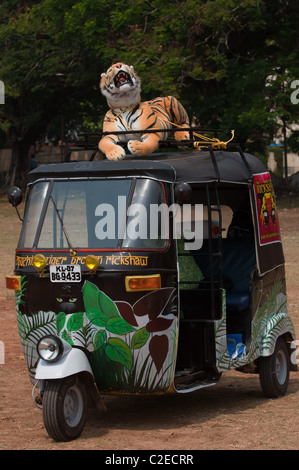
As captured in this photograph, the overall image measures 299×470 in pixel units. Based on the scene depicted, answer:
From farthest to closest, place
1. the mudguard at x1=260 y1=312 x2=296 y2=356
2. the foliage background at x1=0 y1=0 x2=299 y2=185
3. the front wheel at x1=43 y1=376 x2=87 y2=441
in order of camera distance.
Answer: the foliage background at x1=0 y1=0 x2=299 y2=185 → the mudguard at x1=260 y1=312 x2=296 y2=356 → the front wheel at x1=43 y1=376 x2=87 y2=441

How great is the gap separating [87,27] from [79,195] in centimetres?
2181

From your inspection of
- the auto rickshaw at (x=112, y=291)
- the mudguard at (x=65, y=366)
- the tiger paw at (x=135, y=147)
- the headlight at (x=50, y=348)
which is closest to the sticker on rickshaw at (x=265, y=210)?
the auto rickshaw at (x=112, y=291)

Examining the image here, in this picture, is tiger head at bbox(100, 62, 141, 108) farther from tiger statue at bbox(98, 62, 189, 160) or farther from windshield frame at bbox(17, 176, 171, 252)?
windshield frame at bbox(17, 176, 171, 252)

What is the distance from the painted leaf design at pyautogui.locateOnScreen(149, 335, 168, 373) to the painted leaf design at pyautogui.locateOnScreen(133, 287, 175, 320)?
0.19 meters

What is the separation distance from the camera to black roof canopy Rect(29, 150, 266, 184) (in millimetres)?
7453

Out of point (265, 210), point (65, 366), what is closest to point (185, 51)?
point (265, 210)

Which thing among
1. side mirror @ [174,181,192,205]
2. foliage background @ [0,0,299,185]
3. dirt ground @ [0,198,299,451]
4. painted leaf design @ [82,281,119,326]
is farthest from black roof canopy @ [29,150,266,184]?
foliage background @ [0,0,299,185]

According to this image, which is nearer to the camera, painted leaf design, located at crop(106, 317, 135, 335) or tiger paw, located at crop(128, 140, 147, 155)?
painted leaf design, located at crop(106, 317, 135, 335)

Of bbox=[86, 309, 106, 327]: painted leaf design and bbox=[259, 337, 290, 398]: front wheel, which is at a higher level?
bbox=[86, 309, 106, 327]: painted leaf design

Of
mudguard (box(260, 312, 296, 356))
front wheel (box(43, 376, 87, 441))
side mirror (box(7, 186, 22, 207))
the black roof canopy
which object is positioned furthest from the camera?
mudguard (box(260, 312, 296, 356))

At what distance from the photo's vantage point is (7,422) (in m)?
7.76

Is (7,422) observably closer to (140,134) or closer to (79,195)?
(79,195)

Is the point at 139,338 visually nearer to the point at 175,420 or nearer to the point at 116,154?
the point at 175,420

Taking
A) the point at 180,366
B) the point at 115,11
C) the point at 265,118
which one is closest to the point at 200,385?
the point at 180,366
